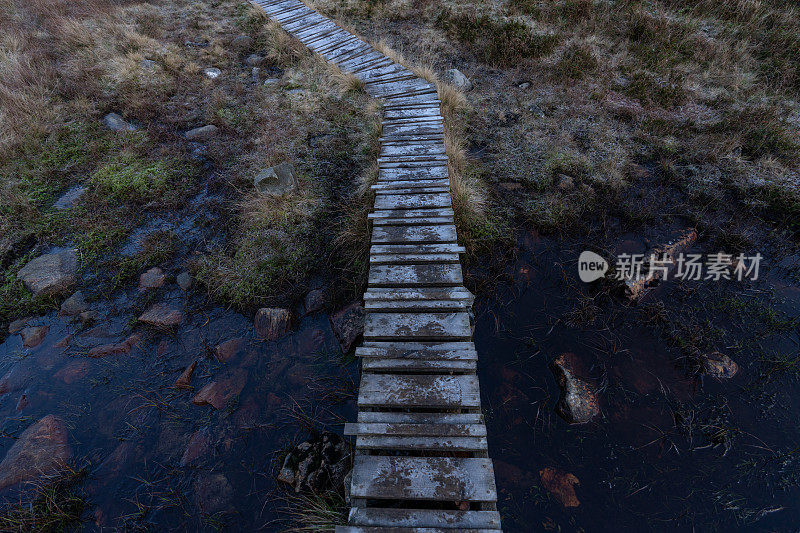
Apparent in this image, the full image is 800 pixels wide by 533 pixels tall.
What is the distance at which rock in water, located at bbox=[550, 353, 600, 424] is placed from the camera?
3801 millimetres

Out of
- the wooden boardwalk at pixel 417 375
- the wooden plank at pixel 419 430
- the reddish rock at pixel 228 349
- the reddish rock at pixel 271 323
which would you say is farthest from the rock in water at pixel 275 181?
the wooden plank at pixel 419 430

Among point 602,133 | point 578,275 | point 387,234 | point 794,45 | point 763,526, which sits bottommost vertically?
point 763,526

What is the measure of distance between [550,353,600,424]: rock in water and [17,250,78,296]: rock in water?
6823mm

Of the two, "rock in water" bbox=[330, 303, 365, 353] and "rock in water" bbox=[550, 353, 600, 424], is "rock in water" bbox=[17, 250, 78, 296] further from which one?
"rock in water" bbox=[550, 353, 600, 424]

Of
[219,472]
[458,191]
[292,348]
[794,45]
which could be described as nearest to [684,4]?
[794,45]

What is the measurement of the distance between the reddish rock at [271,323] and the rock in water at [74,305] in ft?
8.20

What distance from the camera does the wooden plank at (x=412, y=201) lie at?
17.8ft

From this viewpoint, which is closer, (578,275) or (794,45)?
(578,275)

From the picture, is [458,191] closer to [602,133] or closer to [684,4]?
[602,133]

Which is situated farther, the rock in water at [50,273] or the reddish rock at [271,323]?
the rock in water at [50,273]

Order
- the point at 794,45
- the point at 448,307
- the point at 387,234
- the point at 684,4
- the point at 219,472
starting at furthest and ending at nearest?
1. the point at 684,4
2. the point at 794,45
3. the point at 387,234
4. the point at 448,307
5. the point at 219,472

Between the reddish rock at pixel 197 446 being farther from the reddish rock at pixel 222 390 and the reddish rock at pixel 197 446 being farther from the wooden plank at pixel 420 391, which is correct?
the wooden plank at pixel 420 391

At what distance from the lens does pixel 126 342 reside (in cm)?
458

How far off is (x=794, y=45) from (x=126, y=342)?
1481 cm
